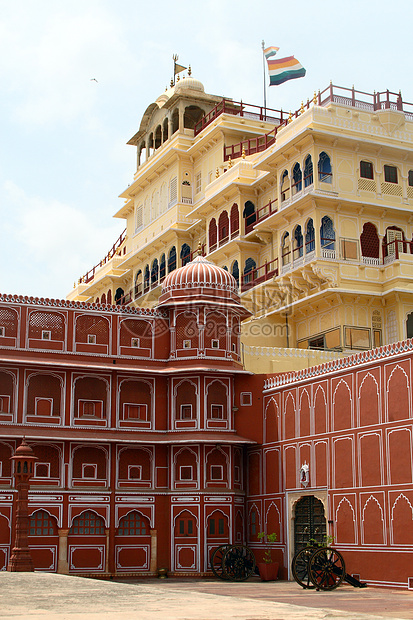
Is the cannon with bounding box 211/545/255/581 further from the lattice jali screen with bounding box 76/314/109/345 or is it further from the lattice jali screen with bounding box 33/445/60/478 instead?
the lattice jali screen with bounding box 76/314/109/345

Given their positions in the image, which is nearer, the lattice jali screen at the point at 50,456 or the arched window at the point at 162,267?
the lattice jali screen at the point at 50,456

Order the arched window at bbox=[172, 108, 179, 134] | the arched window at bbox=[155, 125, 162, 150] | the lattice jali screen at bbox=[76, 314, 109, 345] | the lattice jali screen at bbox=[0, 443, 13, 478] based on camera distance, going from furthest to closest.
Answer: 1. the arched window at bbox=[155, 125, 162, 150]
2. the arched window at bbox=[172, 108, 179, 134]
3. the lattice jali screen at bbox=[76, 314, 109, 345]
4. the lattice jali screen at bbox=[0, 443, 13, 478]

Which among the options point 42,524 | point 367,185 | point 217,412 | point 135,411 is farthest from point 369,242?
point 42,524

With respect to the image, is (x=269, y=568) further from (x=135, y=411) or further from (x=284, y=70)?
(x=284, y=70)

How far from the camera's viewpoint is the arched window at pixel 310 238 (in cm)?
3872

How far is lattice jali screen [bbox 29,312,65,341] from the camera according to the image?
31828 millimetres

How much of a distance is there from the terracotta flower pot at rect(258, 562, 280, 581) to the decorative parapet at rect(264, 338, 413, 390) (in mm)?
6368

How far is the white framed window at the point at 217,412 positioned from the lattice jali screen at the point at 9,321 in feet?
25.8

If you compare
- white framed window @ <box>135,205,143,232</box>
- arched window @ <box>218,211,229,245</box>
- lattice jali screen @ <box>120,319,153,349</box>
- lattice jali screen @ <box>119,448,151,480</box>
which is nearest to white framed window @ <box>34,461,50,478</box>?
lattice jali screen @ <box>119,448,151,480</box>

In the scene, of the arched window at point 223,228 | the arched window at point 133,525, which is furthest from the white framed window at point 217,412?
the arched window at point 223,228

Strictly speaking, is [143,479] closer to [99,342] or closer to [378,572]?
[99,342]

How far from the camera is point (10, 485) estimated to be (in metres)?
30.4

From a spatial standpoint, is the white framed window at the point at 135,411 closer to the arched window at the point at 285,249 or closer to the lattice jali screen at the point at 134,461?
the lattice jali screen at the point at 134,461

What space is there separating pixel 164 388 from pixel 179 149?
2082cm
